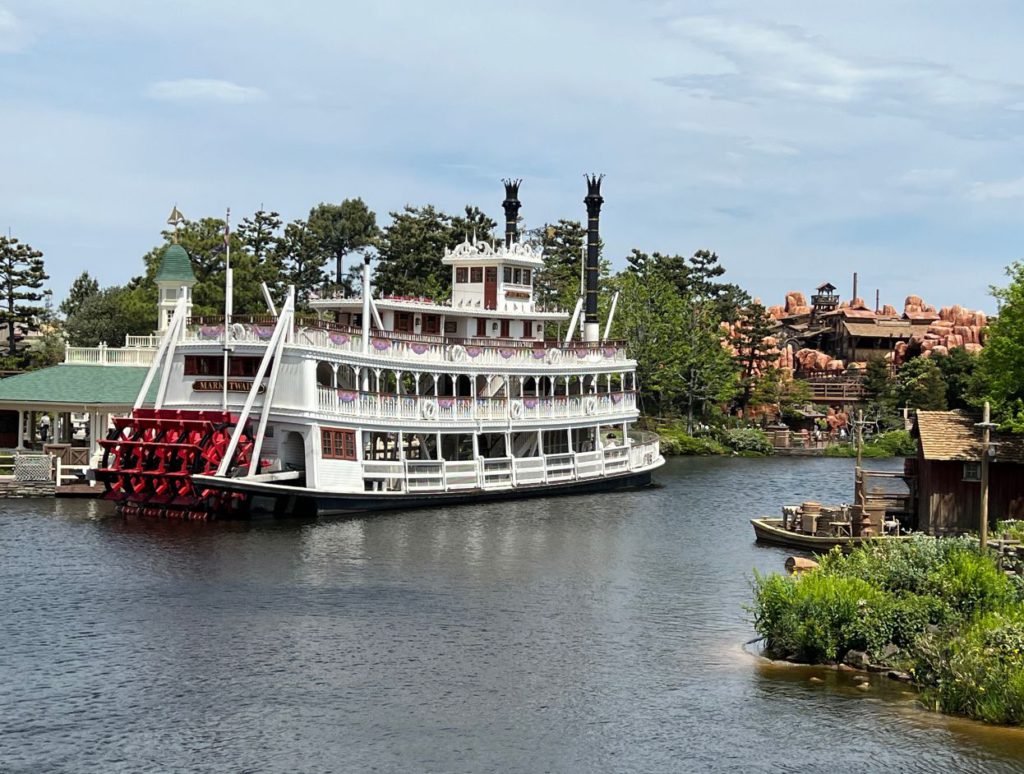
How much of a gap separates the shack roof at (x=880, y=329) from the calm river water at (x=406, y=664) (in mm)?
77018

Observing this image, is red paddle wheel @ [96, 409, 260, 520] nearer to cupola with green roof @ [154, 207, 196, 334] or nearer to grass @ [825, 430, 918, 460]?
cupola with green roof @ [154, 207, 196, 334]

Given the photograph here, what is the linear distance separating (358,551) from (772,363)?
73.3m

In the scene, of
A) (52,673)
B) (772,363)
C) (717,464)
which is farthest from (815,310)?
(52,673)

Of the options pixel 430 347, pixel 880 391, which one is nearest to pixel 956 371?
pixel 880 391

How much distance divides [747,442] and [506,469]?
3869cm

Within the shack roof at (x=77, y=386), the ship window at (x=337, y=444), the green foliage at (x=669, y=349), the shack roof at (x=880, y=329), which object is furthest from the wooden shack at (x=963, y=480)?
the shack roof at (x=880, y=329)

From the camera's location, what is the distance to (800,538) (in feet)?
133

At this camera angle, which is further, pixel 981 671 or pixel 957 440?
pixel 957 440

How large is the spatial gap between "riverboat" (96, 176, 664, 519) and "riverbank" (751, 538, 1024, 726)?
68.7ft

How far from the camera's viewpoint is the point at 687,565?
39.8 m

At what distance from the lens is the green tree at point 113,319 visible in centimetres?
7819

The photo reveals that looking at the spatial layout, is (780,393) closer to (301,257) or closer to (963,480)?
(301,257)

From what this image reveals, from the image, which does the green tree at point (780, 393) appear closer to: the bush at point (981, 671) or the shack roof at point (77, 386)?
the shack roof at point (77, 386)

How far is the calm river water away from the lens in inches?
893
